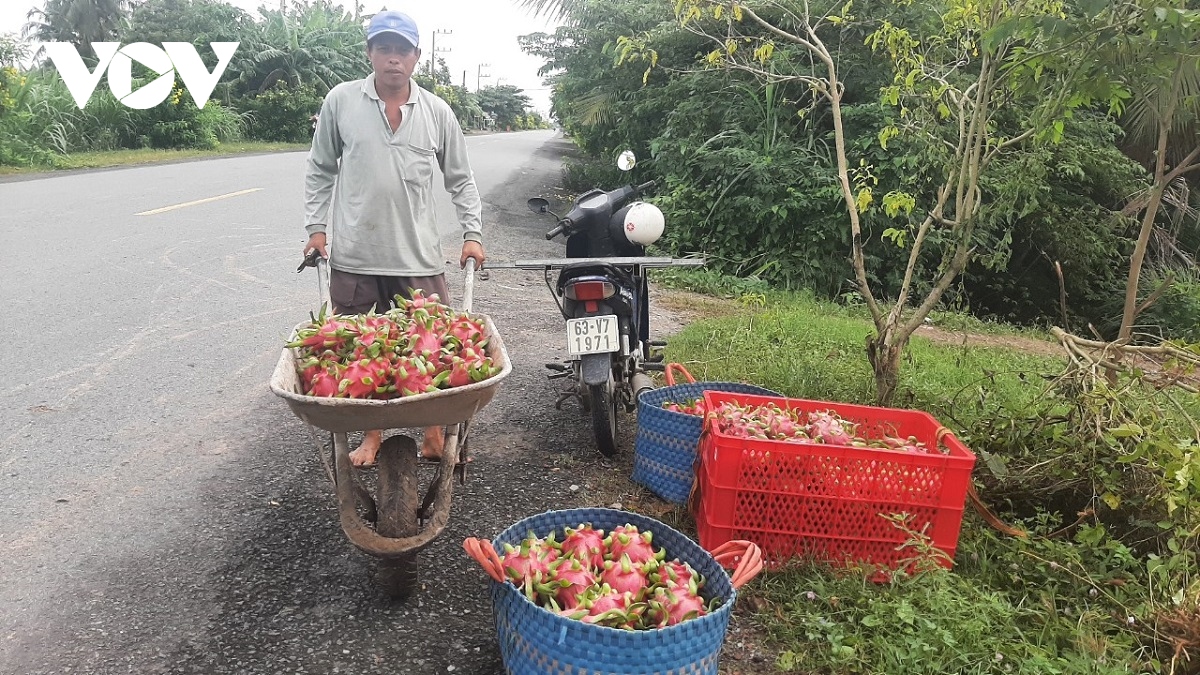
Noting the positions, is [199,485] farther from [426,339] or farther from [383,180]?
[426,339]

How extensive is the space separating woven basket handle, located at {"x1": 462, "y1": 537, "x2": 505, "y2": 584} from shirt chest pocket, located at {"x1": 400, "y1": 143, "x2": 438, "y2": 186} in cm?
190

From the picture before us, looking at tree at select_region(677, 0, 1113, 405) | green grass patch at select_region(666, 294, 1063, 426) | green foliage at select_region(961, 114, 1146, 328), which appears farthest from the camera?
green foliage at select_region(961, 114, 1146, 328)

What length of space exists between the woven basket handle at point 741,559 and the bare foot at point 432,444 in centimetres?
149

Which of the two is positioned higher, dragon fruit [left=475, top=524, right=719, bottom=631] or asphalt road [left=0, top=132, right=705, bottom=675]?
dragon fruit [left=475, top=524, right=719, bottom=631]

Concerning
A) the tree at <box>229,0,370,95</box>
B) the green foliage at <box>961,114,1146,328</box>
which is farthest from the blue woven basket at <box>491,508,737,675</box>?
the tree at <box>229,0,370,95</box>

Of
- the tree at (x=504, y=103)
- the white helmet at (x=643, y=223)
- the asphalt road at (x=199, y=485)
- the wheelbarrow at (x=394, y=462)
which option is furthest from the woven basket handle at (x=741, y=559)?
the tree at (x=504, y=103)

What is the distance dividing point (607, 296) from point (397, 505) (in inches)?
70.9

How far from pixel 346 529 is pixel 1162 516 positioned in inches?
124

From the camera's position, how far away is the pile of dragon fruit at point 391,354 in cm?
270

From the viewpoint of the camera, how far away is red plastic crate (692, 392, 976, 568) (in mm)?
3197

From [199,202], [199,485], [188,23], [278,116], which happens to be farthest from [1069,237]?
[188,23]

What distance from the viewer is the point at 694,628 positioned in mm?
2252

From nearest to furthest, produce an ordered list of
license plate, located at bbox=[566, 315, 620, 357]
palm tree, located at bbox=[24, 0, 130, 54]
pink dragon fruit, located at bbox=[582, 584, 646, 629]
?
1. pink dragon fruit, located at bbox=[582, 584, 646, 629]
2. license plate, located at bbox=[566, 315, 620, 357]
3. palm tree, located at bbox=[24, 0, 130, 54]

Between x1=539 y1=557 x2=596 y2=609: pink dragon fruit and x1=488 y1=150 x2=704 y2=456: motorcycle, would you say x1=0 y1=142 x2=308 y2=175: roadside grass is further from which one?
x1=539 y1=557 x2=596 y2=609: pink dragon fruit
